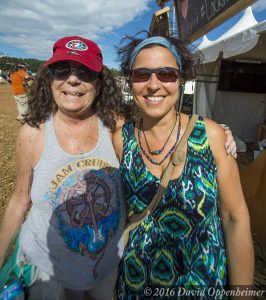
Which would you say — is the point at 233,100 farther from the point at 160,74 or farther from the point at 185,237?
the point at 185,237

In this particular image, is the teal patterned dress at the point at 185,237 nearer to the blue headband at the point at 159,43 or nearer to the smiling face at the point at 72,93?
the blue headband at the point at 159,43

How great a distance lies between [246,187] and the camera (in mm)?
3498

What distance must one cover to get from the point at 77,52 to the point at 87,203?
3.07 ft

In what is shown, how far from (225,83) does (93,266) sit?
831 cm

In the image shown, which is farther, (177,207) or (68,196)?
(68,196)

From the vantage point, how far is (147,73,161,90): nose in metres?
1.54

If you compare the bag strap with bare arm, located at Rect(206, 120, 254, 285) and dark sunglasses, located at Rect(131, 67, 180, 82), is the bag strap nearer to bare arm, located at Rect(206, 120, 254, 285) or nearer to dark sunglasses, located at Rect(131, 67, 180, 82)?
bare arm, located at Rect(206, 120, 254, 285)

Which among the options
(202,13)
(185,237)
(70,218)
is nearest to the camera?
(185,237)

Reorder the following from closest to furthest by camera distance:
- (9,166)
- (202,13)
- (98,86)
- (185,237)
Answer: (185,237) < (98,86) < (202,13) < (9,166)

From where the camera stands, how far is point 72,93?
1633 millimetres

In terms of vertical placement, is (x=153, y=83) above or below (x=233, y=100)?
above

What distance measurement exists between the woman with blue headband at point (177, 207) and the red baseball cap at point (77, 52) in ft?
0.89

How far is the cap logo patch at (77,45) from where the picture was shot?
5.29 feet

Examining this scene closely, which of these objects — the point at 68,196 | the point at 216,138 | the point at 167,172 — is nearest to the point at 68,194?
the point at 68,196
